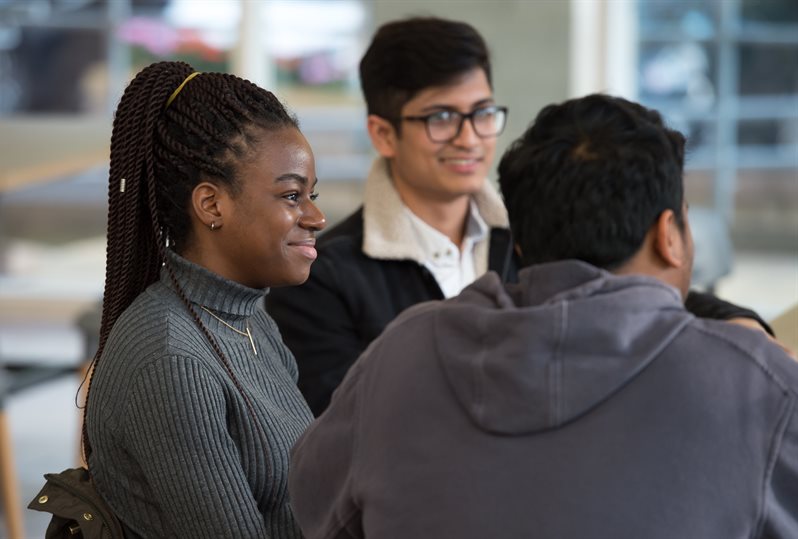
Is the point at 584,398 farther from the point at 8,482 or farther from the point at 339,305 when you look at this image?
the point at 8,482

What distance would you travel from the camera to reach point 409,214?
88.6 inches

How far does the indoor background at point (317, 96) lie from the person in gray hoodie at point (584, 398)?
2.53 m

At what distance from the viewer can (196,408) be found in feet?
4.57

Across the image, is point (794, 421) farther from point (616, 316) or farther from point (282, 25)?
point (282, 25)

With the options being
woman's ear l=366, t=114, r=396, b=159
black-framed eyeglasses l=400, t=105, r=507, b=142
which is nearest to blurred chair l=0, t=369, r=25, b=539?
woman's ear l=366, t=114, r=396, b=159

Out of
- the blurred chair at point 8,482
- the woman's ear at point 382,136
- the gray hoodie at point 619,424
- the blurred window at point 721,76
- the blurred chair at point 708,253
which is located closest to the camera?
the gray hoodie at point 619,424

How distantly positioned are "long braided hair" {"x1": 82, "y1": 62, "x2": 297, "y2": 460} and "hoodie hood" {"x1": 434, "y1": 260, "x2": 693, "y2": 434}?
0.53 m

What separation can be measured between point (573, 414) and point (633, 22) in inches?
150

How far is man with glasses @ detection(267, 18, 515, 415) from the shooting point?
2184 millimetres

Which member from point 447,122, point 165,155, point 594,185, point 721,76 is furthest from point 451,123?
point 721,76

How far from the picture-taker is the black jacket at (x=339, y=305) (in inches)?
85.0

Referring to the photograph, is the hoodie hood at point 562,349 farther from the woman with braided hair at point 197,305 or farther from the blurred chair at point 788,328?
the blurred chair at point 788,328

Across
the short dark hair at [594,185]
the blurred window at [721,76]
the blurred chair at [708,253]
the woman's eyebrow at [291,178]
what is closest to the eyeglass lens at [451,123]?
the blurred chair at [708,253]

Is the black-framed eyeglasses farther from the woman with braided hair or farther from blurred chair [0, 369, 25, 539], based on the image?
blurred chair [0, 369, 25, 539]
